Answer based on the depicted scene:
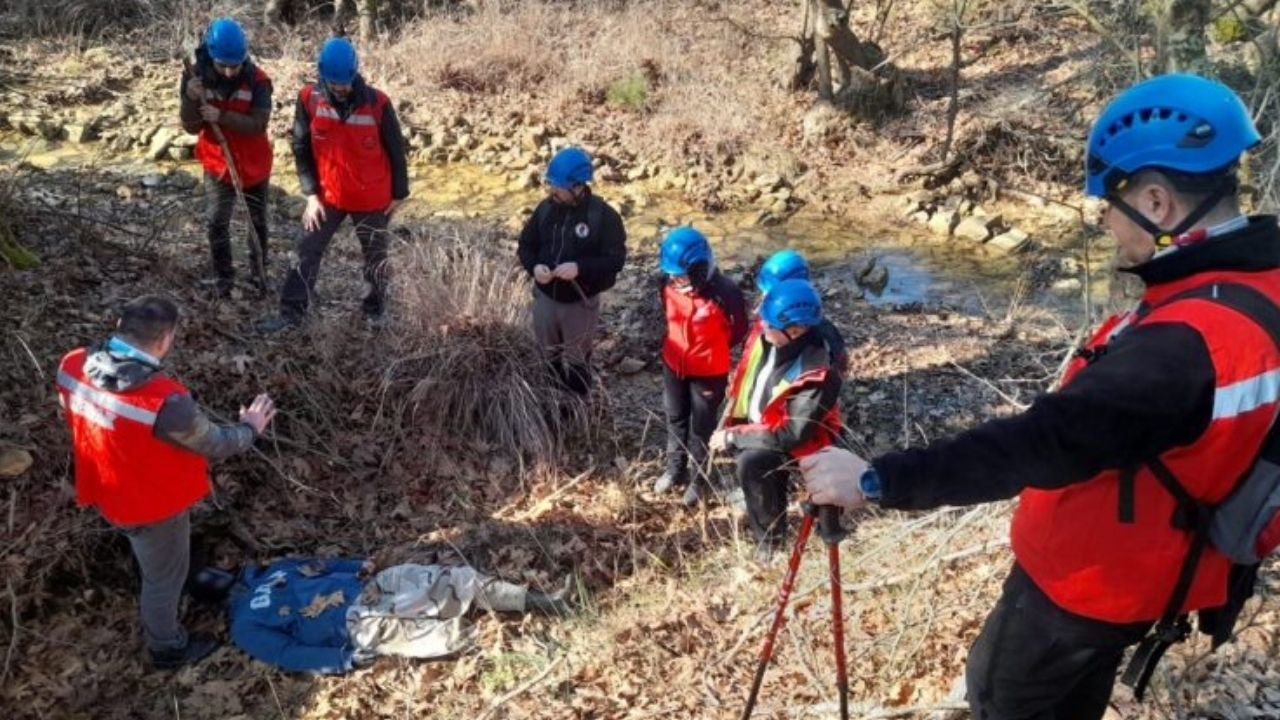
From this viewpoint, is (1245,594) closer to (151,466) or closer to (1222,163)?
(1222,163)

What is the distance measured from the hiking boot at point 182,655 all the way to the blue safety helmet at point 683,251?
3.11 m

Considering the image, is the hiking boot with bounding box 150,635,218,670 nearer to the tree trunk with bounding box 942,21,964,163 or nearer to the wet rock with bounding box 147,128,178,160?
the wet rock with bounding box 147,128,178,160

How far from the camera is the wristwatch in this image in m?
2.21

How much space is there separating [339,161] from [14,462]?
106 inches

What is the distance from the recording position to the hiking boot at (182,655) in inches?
189

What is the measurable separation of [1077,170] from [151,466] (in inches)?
456

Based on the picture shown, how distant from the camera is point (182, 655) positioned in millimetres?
4828

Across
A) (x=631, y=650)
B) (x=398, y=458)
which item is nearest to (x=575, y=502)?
(x=398, y=458)

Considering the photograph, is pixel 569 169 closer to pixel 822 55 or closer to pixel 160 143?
pixel 160 143

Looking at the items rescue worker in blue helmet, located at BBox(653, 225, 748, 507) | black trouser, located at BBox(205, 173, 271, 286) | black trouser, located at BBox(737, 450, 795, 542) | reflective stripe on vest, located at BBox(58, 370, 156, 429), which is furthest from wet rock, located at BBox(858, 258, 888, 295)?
reflective stripe on vest, located at BBox(58, 370, 156, 429)

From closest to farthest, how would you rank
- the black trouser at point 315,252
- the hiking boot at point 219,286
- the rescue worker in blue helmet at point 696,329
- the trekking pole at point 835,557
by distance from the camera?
the trekking pole at point 835,557 → the rescue worker in blue helmet at point 696,329 → the black trouser at point 315,252 → the hiking boot at point 219,286

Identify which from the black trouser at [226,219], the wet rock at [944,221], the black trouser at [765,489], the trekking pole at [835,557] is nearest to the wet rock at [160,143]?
the black trouser at [226,219]

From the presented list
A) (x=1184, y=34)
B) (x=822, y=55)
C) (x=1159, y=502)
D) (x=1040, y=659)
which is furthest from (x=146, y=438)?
(x=822, y=55)

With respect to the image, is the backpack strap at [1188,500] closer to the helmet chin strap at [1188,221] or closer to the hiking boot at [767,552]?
the helmet chin strap at [1188,221]
